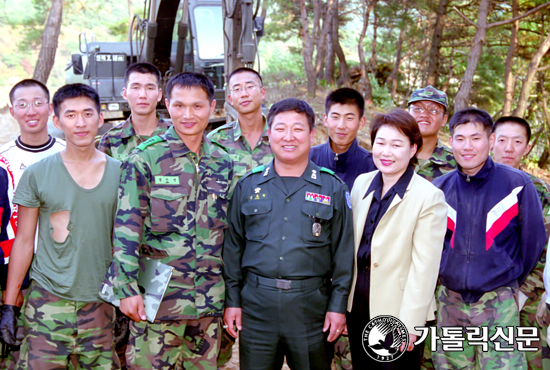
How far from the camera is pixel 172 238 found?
2.63 m

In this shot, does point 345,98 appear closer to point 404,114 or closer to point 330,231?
point 404,114

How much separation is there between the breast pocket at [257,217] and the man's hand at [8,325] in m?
A: 1.41

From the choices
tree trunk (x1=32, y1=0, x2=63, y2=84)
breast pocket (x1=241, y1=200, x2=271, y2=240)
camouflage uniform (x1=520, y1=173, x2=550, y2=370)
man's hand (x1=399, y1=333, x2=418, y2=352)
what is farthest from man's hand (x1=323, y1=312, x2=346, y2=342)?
tree trunk (x1=32, y1=0, x2=63, y2=84)

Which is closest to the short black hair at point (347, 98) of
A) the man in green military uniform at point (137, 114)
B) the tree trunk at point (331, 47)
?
the man in green military uniform at point (137, 114)

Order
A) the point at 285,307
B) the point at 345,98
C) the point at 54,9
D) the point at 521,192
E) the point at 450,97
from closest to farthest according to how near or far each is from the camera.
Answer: the point at 285,307
the point at 521,192
the point at 345,98
the point at 54,9
the point at 450,97

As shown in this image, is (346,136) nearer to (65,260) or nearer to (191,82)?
(191,82)

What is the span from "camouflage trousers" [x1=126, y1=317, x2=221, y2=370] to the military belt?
1.16 ft

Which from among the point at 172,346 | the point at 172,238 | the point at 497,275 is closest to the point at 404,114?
the point at 497,275

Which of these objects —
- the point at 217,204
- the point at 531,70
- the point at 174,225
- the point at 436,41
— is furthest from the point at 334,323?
the point at 436,41

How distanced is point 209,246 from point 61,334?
96 centimetres

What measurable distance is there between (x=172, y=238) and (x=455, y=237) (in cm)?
168

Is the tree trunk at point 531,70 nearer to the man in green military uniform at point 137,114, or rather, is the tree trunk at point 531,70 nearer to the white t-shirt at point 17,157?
the man in green military uniform at point 137,114

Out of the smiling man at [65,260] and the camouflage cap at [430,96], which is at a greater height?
the camouflage cap at [430,96]

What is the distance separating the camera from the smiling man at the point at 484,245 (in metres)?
2.63
